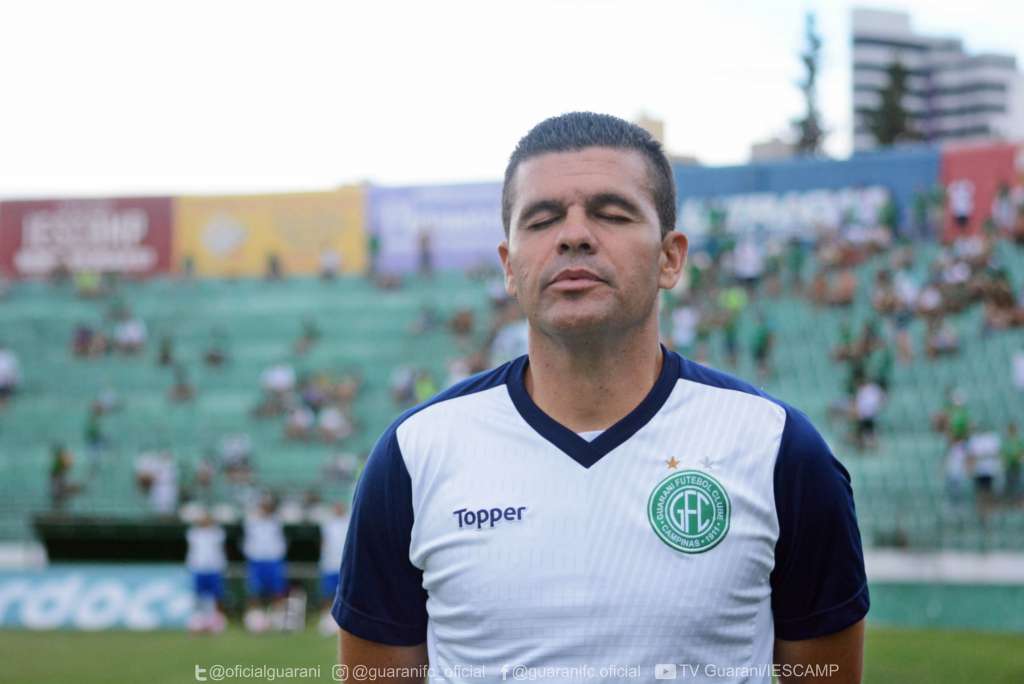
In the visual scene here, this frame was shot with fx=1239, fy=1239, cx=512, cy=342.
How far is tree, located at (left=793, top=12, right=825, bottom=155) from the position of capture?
51062 millimetres

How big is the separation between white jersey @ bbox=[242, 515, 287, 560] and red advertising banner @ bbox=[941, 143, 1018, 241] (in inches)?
628

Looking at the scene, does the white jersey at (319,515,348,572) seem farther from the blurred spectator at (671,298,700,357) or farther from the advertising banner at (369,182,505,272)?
the advertising banner at (369,182,505,272)

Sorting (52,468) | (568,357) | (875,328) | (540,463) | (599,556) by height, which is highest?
(568,357)

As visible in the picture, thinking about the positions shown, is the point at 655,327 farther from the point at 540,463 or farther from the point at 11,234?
the point at 11,234

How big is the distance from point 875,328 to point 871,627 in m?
9.85

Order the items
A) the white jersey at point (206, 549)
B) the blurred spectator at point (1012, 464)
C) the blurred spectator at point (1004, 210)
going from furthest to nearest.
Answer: the blurred spectator at point (1004, 210) < the blurred spectator at point (1012, 464) < the white jersey at point (206, 549)

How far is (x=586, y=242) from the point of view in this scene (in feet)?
8.32

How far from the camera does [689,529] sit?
2508mm

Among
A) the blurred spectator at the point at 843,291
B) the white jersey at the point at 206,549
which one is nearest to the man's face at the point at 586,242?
the white jersey at the point at 206,549

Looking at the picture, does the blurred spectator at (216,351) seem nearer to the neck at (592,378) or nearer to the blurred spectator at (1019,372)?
the blurred spectator at (1019,372)

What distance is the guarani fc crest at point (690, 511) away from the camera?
2.50 metres

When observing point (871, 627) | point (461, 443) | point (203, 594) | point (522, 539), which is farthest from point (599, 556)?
point (203, 594)

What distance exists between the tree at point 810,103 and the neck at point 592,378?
50108mm

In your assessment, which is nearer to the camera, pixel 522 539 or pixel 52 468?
pixel 522 539
